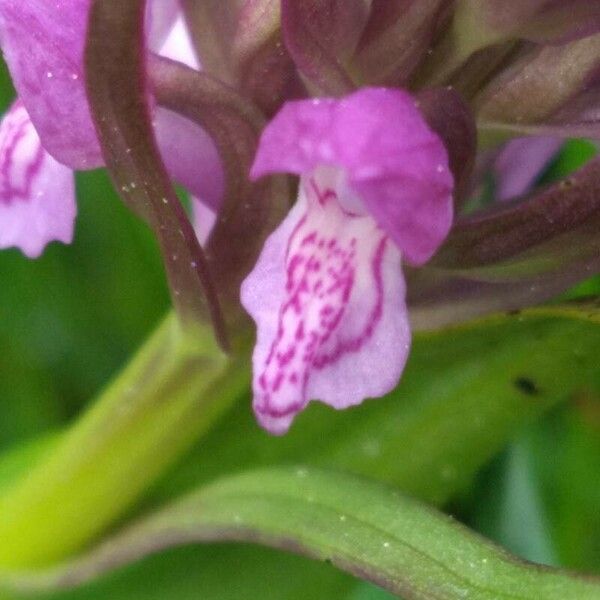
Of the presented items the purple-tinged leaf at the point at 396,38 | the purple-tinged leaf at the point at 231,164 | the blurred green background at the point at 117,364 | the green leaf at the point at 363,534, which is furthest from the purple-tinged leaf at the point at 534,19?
the blurred green background at the point at 117,364

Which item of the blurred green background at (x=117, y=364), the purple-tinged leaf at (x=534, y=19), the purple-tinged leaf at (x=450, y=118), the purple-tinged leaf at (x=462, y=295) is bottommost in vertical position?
the blurred green background at (x=117, y=364)

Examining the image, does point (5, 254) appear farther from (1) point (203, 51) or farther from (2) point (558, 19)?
(2) point (558, 19)

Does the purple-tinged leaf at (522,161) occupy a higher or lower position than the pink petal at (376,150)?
lower

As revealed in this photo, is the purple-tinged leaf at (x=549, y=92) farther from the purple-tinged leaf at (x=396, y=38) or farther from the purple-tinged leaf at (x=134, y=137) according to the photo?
the purple-tinged leaf at (x=134, y=137)

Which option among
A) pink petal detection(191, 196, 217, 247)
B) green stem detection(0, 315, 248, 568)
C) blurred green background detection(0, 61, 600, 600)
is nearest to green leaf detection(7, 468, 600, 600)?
green stem detection(0, 315, 248, 568)

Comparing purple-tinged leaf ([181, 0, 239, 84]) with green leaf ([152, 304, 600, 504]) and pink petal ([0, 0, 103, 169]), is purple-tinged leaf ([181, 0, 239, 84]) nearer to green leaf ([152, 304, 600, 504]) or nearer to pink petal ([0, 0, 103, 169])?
pink petal ([0, 0, 103, 169])

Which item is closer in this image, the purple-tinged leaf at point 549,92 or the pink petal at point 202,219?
the purple-tinged leaf at point 549,92
